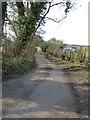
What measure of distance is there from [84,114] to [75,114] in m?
0.28

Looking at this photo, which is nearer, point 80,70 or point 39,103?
point 39,103

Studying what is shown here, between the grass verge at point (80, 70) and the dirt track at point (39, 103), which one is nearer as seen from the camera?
the dirt track at point (39, 103)

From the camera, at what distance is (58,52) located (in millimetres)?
48594

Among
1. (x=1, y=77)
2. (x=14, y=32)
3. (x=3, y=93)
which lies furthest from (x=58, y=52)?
(x=3, y=93)

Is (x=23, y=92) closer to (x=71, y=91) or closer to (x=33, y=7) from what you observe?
(x=71, y=91)

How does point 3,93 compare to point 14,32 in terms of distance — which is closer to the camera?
point 3,93

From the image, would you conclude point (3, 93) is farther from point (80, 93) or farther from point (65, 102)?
point (80, 93)

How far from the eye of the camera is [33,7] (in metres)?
24.8

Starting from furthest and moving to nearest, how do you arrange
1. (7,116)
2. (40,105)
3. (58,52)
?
1. (58,52)
2. (40,105)
3. (7,116)

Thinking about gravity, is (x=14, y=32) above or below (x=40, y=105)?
above

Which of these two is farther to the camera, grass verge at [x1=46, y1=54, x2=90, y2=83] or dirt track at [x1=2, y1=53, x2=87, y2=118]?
grass verge at [x1=46, y1=54, x2=90, y2=83]

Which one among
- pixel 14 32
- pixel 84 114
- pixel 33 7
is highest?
pixel 33 7

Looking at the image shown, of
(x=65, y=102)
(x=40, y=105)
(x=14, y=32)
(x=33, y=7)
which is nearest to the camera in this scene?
(x=40, y=105)

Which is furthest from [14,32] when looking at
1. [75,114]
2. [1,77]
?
[75,114]
